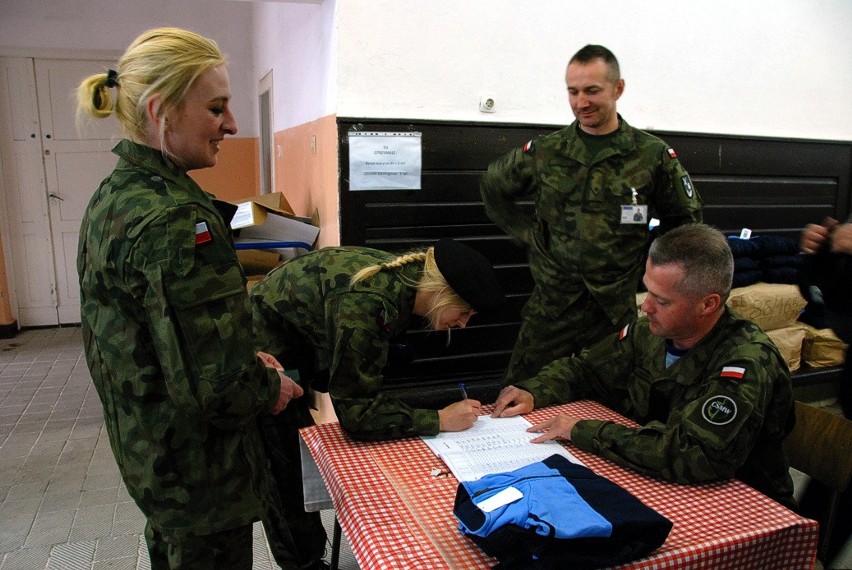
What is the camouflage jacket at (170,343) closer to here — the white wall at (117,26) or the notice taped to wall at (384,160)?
the notice taped to wall at (384,160)

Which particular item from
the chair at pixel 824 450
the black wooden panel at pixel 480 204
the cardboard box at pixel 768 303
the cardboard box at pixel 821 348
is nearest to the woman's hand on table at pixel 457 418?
the chair at pixel 824 450

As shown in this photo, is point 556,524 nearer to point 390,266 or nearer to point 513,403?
point 513,403

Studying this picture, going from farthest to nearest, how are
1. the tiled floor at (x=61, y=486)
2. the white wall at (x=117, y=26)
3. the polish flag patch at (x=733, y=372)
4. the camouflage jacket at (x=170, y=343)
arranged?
1. the white wall at (x=117, y=26)
2. the tiled floor at (x=61, y=486)
3. the polish flag patch at (x=733, y=372)
4. the camouflage jacket at (x=170, y=343)

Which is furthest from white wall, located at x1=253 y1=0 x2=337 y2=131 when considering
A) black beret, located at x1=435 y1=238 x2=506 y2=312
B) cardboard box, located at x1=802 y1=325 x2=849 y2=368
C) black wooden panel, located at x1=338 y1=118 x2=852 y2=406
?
cardboard box, located at x1=802 y1=325 x2=849 y2=368

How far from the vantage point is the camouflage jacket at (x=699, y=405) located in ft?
4.75

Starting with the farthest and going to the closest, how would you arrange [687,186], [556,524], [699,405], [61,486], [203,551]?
1. [61,486]
2. [687,186]
3. [699,405]
4. [203,551]
5. [556,524]

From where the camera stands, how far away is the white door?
5.37 metres

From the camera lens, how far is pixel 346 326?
163 centimetres

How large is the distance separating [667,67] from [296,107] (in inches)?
83.0

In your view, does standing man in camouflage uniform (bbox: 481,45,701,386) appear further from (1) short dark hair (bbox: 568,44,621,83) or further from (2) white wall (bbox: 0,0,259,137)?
(2) white wall (bbox: 0,0,259,137)

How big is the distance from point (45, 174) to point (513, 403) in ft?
17.0

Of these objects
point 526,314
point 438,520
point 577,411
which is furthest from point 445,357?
point 438,520

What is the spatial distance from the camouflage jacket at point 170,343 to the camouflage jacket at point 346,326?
27 cm

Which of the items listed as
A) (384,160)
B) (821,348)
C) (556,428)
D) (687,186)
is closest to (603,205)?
(687,186)
